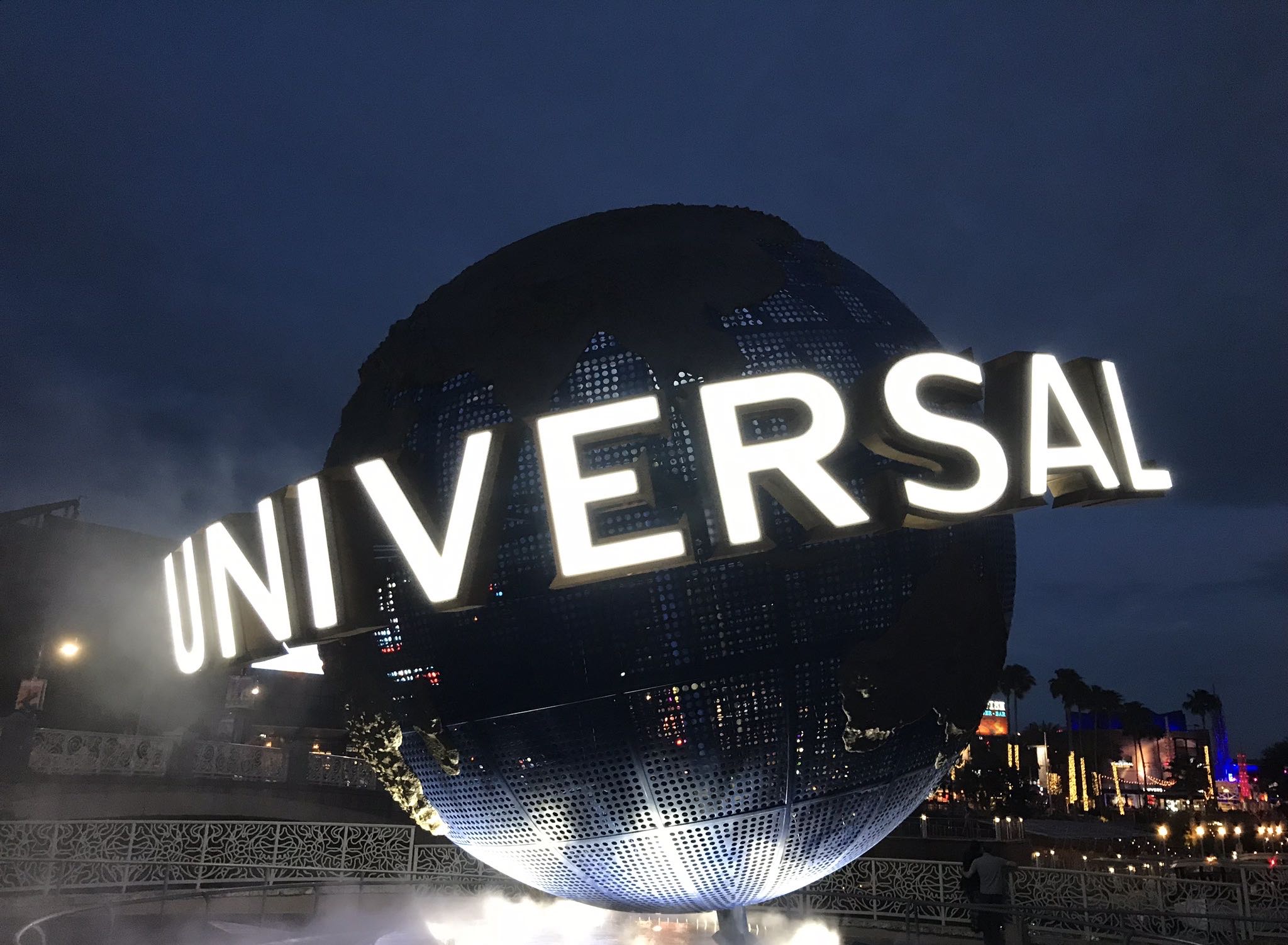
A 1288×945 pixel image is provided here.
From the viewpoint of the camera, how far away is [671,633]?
4.86m

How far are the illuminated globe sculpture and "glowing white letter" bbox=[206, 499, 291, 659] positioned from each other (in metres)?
0.62

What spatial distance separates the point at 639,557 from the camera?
15.1 ft

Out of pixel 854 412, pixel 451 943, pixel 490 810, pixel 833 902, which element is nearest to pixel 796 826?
pixel 490 810

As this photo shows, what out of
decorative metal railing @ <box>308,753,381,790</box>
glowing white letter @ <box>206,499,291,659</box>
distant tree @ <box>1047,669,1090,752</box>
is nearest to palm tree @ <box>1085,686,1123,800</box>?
distant tree @ <box>1047,669,1090,752</box>

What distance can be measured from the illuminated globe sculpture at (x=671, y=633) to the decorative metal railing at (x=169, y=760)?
1394 cm

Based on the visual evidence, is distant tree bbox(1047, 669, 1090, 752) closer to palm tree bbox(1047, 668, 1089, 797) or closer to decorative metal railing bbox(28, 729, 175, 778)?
palm tree bbox(1047, 668, 1089, 797)

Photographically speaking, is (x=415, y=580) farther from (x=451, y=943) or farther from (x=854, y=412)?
(x=451, y=943)

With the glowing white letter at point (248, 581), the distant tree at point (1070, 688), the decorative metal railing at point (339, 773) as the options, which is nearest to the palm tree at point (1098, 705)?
the distant tree at point (1070, 688)

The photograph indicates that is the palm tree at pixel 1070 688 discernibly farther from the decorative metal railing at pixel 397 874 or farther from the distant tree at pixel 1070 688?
the decorative metal railing at pixel 397 874

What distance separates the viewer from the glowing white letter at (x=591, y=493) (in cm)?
461

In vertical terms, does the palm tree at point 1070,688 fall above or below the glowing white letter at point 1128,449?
below

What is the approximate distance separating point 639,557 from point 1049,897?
10.3 metres

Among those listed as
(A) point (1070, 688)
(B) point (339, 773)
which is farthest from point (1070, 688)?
(B) point (339, 773)

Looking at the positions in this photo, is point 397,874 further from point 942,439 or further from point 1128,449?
point 1128,449
